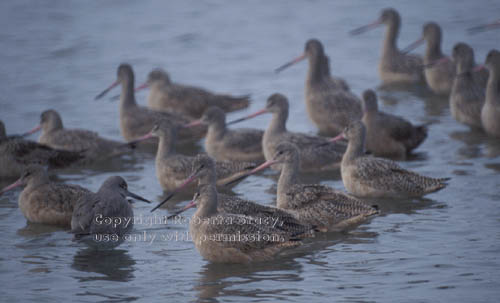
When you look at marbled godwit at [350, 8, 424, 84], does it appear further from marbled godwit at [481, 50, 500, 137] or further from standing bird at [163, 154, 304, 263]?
standing bird at [163, 154, 304, 263]

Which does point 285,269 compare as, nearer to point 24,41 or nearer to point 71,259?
point 71,259

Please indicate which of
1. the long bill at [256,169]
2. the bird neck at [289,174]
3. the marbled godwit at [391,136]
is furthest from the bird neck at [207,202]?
the marbled godwit at [391,136]

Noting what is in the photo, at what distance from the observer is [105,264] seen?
752 centimetres

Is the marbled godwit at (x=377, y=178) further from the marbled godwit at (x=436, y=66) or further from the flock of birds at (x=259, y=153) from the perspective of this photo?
the marbled godwit at (x=436, y=66)

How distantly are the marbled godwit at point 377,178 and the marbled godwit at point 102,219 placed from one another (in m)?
2.82

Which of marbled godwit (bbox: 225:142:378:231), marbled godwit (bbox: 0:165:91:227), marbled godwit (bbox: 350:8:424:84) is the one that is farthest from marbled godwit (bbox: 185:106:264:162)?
marbled godwit (bbox: 350:8:424:84)

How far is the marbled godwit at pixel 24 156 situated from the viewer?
10250mm

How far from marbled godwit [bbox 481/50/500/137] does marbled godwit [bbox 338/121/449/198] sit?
2718 mm

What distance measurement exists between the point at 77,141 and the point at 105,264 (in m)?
4.00

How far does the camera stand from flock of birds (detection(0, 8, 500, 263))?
301 inches

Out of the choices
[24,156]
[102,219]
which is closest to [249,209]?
[102,219]

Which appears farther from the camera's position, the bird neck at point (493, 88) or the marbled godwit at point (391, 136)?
the bird neck at point (493, 88)

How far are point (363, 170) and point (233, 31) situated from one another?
11.6 m

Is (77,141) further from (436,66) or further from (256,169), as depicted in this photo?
(436,66)
